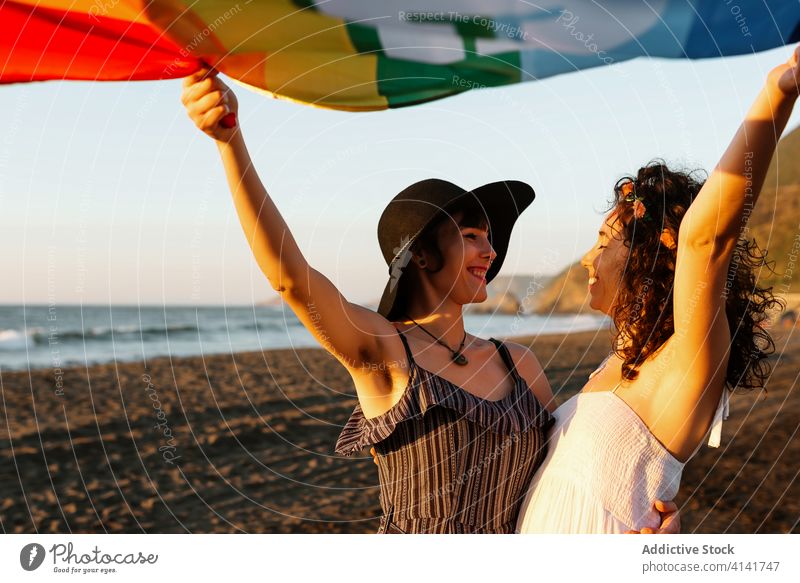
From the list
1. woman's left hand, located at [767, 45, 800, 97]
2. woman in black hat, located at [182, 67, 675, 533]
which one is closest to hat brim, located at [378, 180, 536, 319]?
woman in black hat, located at [182, 67, 675, 533]

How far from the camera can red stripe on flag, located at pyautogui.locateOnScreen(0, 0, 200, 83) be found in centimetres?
343

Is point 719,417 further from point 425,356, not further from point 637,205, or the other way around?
point 425,356

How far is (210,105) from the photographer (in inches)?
96.3

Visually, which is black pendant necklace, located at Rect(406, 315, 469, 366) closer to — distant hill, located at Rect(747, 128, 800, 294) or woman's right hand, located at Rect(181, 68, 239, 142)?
woman's right hand, located at Rect(181, 68, 239, 142)

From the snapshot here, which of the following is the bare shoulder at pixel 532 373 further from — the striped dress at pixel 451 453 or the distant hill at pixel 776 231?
the distant hill at pixel 776 231

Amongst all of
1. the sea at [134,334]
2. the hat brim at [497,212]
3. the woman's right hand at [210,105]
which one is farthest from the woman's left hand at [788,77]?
the sea at [134,334]

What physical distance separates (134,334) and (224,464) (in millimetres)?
20569

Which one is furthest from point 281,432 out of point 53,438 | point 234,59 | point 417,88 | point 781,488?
point 234,59

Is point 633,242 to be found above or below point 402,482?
above

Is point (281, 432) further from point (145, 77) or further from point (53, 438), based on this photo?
point (145, 77)

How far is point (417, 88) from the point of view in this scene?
457 centimetres

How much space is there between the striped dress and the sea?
1474 cm

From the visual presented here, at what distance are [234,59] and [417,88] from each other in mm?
1213

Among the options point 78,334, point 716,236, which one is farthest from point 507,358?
point 78,334
